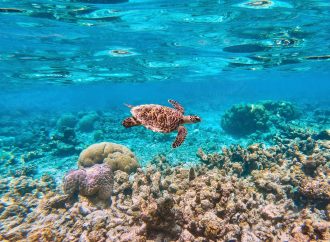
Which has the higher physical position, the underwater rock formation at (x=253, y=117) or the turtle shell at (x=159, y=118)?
the turtle shell at (x=159, y=118)

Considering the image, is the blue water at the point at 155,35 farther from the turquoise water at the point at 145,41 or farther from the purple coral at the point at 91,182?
the purple coral at the point at 91,182

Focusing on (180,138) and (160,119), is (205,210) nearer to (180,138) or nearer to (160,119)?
(180,138)

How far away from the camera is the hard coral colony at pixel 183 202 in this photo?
4.54 metres

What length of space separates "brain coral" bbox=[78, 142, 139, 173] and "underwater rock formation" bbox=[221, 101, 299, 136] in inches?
435

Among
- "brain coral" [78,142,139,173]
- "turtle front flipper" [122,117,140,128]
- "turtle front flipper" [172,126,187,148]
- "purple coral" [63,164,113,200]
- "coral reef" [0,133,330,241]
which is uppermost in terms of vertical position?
"turtle front flipper" [122,117,140,128]

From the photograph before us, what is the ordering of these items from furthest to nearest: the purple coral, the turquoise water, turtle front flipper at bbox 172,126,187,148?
1. the turquoise water
2. the purple coral
3. turtle front flipper at bbox 172,126,187,148

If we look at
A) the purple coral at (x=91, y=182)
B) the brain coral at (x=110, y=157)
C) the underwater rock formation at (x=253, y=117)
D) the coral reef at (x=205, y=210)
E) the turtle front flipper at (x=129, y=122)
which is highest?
the turtle front flipper at (x=129, y=122)

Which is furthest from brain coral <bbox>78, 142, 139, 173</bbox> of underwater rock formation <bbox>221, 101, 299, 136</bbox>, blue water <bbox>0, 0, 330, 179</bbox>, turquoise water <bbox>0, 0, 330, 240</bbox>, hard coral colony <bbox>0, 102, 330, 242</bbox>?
underwater rock formation <bbox>221, 101, 299, 136</bbox>

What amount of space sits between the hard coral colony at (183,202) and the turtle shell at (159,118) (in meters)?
1.43

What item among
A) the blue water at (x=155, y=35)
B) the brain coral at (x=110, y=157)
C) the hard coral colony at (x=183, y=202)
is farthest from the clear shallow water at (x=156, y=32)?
the hard coral colony at (x=183, y=202)

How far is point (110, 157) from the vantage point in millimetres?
9844

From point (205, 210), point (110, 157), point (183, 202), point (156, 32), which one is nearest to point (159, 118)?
point (183, 202)

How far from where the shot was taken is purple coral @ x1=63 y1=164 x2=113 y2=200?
24.7 feet

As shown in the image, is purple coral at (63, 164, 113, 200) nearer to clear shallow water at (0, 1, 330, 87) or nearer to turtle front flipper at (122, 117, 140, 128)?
turtle front flipper at (122, 117, 140, 128)
